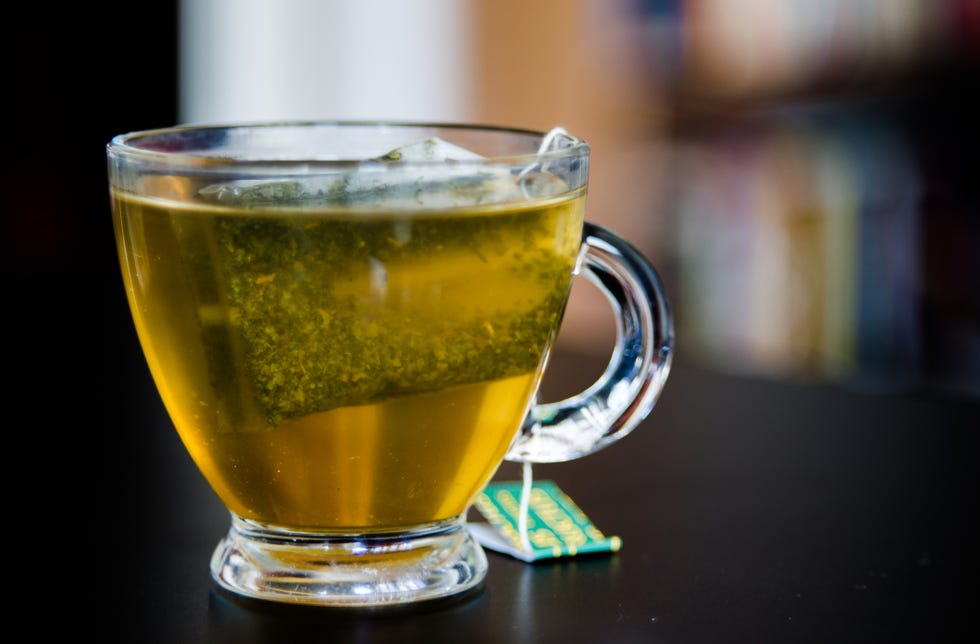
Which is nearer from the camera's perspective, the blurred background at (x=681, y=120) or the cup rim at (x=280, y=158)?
the cup rim at (x=280, y=158)

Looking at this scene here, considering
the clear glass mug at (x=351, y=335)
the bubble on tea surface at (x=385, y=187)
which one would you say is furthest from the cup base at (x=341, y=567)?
the bubble on tea surface at (x=385, y=187)

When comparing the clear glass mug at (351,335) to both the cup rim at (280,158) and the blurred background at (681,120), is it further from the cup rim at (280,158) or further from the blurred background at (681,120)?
the blurred background at (681,120)

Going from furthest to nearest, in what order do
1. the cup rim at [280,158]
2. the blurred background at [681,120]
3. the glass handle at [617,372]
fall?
the blurred background at [681,120]
the glass handle at [617,372]
the cup rim at [280,158]

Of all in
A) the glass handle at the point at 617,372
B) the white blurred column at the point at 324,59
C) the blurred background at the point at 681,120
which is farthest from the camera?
the white blurred column at the point at 324,59

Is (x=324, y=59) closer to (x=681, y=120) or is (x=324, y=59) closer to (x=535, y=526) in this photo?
(x=681, y=120)

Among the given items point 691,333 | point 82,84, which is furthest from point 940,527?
point 82,84

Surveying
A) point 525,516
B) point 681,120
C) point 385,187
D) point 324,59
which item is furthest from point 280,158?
point 324,59

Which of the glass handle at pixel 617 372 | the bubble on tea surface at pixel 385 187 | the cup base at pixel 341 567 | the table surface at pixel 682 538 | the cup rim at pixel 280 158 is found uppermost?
the cup rim at pixel 280 158
